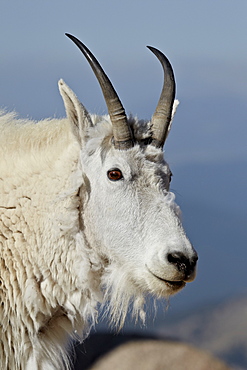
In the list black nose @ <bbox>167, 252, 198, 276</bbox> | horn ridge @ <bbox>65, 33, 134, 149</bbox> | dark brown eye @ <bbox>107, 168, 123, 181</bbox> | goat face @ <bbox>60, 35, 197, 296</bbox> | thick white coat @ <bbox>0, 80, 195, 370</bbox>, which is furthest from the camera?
horn ridge @ <bbox>65, 33, 134, 149</bbox>

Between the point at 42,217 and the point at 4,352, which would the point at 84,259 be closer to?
the point at 42,217

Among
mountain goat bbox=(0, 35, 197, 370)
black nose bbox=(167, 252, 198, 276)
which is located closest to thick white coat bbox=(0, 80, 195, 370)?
mountain goat bbox=(0, 35, 197, 370)

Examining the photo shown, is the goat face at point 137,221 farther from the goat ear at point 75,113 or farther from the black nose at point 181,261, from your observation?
the goat ear at point 75,113

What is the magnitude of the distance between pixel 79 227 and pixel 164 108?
5.00ft

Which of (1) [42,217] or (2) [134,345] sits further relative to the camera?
(2) [134,345]

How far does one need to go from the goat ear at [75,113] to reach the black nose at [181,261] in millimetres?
1450

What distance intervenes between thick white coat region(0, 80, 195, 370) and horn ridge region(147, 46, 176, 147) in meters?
0.17

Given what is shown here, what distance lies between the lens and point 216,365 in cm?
1140

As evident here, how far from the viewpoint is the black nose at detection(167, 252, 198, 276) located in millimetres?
5957

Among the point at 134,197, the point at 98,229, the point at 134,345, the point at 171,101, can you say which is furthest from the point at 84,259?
the point at 134,345

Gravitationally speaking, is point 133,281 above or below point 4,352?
above

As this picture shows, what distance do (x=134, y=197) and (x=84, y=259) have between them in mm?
754

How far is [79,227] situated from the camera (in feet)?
21.1

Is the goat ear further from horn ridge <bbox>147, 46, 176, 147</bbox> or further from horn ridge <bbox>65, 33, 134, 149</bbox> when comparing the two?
horn ridge <bbox>147, 46, 176, 147</bbox>
